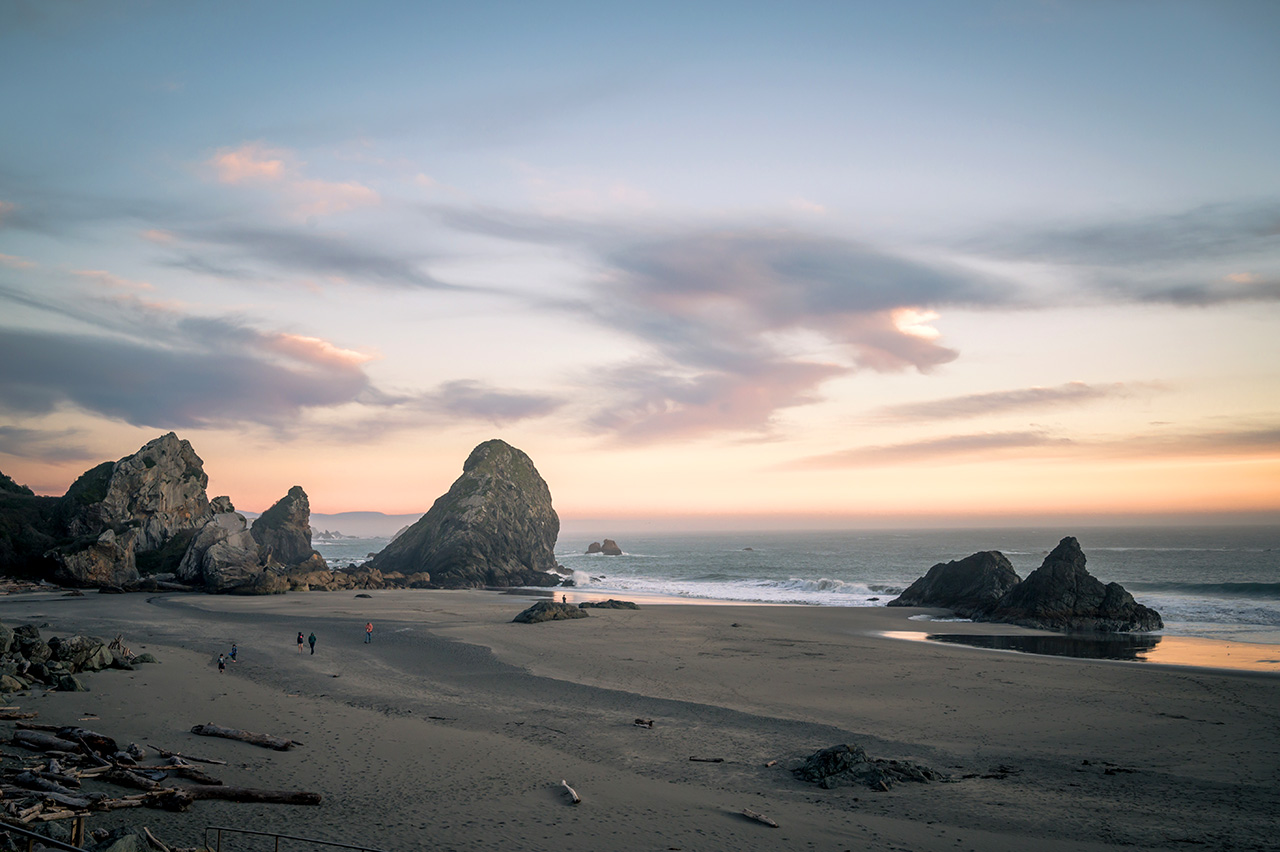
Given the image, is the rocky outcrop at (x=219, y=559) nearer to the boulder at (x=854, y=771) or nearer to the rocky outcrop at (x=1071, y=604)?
the boulder at (x=854, y=771)

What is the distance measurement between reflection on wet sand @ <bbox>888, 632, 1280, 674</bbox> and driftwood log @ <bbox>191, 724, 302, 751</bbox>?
3307 centimetres

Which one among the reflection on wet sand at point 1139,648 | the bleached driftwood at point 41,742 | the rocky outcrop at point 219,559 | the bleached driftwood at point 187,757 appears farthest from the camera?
the rocky outcrop at point 219,559

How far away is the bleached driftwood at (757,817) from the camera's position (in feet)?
43.9

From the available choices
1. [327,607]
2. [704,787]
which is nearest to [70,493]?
[327,607]

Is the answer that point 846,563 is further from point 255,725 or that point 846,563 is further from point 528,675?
point 255,725

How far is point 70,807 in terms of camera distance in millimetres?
11367

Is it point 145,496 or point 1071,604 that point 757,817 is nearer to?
point 1071,604

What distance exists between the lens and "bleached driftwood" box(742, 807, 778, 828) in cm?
1338

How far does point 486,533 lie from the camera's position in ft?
268

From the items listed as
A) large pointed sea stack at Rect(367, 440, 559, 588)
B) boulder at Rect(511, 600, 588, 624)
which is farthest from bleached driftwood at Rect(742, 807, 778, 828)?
large pointed sea stack at Rect(367, 440, 559, 588)

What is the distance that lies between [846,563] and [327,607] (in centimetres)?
8611

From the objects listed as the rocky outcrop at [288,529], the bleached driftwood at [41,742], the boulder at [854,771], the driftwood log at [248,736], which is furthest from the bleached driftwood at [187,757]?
the rocky outcrop at [288,529]

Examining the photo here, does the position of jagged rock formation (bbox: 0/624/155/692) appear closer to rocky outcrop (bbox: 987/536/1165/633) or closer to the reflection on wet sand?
the reflection on wet sand

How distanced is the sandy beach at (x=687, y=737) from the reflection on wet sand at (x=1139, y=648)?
2910 mm
